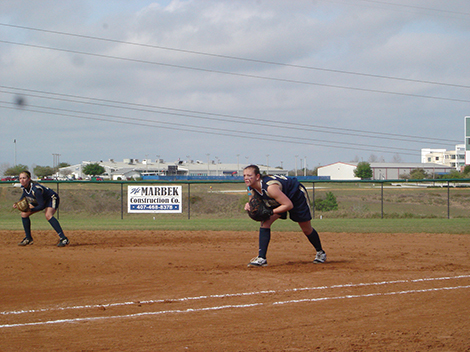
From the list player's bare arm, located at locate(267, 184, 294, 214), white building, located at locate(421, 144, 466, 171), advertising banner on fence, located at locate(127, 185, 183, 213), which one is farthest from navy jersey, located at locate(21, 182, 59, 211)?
white building, located at locate(421, 144, 466, 171)

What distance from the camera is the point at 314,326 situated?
4566mm

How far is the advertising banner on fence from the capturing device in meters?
21.9

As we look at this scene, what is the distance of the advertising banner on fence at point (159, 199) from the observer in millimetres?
21906

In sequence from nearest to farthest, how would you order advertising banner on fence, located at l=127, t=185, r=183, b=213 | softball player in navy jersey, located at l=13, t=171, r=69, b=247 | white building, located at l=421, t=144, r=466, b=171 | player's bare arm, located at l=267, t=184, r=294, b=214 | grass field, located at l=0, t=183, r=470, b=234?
player's bare arm, located at l=267, t=184, r=294, b=214
softball player in navy jersey, located at l=13, t=171, r=69, b=247
grass field, located at l=0, t=183, r=470, b=234
advertising banner on fence, located at l=127, t=185, r=183, b=213
white building, located at l=421, t=144, r=466, b=171

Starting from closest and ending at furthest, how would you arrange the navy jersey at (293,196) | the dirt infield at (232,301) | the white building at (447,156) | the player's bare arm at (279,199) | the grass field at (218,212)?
the dirt infield at (232,301)
the player's bare arm at (279,199)
the navy jersey at (293,196)
the grass field at (218,212)
the white building at (447,156)

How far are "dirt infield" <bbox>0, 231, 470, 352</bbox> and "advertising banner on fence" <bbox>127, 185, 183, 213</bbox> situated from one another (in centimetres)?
1154

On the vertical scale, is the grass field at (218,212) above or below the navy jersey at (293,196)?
below

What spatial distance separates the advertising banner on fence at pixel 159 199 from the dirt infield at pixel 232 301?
454 inches

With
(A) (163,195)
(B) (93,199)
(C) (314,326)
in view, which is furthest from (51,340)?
(B) (93,199)

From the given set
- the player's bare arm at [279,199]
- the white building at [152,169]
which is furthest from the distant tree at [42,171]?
the player's bare arm at [279,199]

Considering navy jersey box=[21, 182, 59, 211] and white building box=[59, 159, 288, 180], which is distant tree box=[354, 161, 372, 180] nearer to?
white building box=[59, 159, 288, 180]

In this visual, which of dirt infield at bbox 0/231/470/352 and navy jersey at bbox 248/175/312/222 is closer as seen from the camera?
dirt infield at bbox 0/231/470/352

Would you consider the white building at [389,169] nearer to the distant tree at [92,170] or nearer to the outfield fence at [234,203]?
the distant tree at [92,170]

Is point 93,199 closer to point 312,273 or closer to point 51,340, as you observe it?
point 312,273
